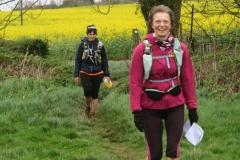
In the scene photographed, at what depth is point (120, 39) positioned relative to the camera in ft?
67.5

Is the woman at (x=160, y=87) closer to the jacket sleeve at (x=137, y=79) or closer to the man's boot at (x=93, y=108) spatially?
the jacket sleeve at (x=137, y=79)

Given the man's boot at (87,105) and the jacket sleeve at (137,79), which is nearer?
the jacket sleeve at (137,79)

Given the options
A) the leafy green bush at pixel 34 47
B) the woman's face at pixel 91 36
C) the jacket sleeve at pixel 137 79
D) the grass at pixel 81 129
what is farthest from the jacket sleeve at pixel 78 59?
the leafy green bush at pixel 34 47

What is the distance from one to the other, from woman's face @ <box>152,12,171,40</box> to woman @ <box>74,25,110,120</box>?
13.0ft

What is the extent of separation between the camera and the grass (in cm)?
568

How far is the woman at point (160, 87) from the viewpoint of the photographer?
161 inches

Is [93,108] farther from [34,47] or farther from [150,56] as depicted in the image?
[34,47]

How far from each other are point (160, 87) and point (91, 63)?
13.9 feet

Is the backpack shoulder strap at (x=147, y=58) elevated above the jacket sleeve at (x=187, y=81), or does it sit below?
above

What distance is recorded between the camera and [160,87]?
4.10 m

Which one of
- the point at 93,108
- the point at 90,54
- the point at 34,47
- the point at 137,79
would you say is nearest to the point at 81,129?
the point at 93,108

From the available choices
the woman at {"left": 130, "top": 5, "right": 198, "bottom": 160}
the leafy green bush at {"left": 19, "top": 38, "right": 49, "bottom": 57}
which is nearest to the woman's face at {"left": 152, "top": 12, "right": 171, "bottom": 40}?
the woman at {"left": 130, "top": 5, "right": 198, "bottom": 160}

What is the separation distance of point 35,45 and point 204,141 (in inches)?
433

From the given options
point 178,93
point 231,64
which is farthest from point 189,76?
point 231,64
